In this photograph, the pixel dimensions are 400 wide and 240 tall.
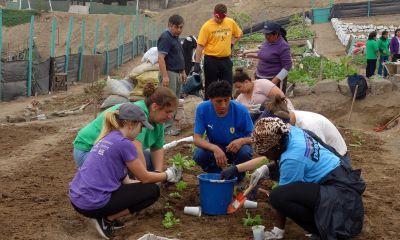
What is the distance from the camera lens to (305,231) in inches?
182

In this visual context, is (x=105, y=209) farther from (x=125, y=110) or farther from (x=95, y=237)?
(x=125, y=110)

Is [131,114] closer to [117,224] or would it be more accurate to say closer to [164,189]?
[117,224]

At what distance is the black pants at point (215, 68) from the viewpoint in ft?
26.7

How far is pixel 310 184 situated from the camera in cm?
418

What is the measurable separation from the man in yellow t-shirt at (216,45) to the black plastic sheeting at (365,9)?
81.5 ft

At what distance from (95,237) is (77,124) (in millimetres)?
6006

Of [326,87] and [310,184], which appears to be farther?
[326,87]

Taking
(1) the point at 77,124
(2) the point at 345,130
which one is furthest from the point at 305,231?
(1) the point at 77,124

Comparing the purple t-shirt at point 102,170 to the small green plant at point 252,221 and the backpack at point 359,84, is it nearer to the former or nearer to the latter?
the small green plant at point 252,221

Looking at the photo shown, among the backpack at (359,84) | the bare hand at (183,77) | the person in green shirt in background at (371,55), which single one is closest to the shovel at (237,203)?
the bare hand at (183,77)

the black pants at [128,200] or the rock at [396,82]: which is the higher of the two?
the rock at [396,82]

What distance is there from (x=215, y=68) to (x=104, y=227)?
4.04m

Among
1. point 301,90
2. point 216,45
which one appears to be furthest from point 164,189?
point 301,90

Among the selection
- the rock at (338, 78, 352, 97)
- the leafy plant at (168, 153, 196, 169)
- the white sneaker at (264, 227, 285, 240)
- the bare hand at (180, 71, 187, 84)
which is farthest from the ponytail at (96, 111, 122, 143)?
the rock at (338, 78, 352, 97)
